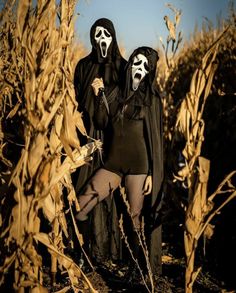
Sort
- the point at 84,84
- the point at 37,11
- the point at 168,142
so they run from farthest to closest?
the point at 168,142 → the point at 84,84 → the point at 37,11

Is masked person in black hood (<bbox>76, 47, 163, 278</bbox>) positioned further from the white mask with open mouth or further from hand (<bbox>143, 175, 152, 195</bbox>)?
the white mask with open mouth

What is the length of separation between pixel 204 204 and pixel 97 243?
1.43 metres

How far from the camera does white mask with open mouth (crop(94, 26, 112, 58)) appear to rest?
8.60 feet

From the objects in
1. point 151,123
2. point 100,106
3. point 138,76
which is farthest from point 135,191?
point 138,76

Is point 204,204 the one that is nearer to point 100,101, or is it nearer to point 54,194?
point 54,194

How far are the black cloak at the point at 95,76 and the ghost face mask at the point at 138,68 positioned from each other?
0.63 feet

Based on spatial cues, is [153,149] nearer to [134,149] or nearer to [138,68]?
[134,149]

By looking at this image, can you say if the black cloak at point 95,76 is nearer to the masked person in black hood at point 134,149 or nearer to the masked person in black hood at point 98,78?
the masked person in black hood at point 98,78

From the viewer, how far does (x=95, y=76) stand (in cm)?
275

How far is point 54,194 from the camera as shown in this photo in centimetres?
165

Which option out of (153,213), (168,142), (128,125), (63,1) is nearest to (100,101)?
(128,125)

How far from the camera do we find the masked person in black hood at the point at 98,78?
2.63 m

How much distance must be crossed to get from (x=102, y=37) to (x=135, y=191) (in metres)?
1.07

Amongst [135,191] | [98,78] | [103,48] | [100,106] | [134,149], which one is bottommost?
[135,191]
